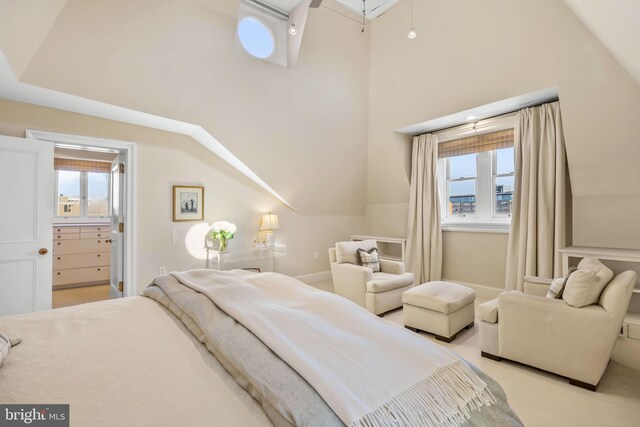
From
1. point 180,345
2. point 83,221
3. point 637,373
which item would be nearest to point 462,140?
point 637,373

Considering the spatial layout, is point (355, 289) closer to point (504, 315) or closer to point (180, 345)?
point (504, 315)

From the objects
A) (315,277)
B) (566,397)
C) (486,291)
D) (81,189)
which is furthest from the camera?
(81,189)

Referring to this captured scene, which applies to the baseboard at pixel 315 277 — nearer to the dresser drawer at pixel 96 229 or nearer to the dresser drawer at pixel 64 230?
the dresser drawer at pixel 96 229

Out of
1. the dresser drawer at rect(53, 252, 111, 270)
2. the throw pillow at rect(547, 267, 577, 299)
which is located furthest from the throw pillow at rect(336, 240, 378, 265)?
the dresser drawer at rect(53, 252, 111, 270)

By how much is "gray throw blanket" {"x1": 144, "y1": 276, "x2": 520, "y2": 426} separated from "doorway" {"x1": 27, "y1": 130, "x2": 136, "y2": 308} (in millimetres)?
2671

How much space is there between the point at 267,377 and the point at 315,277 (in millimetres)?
4228

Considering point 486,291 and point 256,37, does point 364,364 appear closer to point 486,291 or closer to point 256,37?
point 486,291

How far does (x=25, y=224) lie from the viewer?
2705 mm

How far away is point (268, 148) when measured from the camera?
3.94 metres

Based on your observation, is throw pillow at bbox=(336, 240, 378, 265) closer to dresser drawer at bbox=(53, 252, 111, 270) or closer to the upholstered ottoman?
the upholstered ottoman

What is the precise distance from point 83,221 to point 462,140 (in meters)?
6.63

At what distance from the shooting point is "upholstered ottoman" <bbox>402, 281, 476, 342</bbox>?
8.96 feet

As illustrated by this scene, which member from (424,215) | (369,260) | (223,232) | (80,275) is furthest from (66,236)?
(424,215)

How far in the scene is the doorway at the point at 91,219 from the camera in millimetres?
3449
